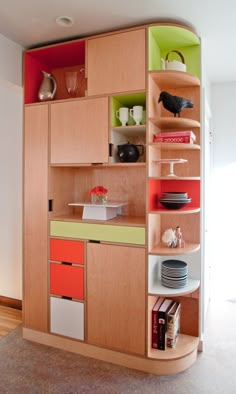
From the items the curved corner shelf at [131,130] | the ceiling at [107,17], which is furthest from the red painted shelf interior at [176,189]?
the ceiling at [107,17]

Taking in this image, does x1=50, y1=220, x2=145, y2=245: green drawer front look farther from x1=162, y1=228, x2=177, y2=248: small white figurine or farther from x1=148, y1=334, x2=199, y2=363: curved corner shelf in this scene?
x1=148, y1=334, x2=199, y2=363: curved corner shelf

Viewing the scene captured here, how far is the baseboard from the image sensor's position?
306 cm

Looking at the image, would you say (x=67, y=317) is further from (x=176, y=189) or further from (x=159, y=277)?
(x=176, y=189)

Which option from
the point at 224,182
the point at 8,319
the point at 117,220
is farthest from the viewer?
the point at 224,182

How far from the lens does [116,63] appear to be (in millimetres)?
2146

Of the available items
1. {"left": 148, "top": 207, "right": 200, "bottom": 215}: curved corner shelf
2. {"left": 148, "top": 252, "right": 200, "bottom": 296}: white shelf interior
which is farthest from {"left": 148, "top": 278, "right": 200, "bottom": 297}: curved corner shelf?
{"left": 148, "top": 207, "right": 200, "bottom": 215}: curved corner shelf

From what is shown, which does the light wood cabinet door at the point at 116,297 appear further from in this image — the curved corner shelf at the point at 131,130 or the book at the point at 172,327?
the curved corner shelf at the point at 131,130

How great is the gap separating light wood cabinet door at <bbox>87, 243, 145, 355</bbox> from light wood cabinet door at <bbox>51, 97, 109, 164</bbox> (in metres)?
0.72

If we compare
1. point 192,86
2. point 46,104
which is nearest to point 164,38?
point 192,86

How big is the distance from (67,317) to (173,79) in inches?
81.1

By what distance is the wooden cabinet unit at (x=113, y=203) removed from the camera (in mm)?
2092

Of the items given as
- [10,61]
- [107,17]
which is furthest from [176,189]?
[10,61]

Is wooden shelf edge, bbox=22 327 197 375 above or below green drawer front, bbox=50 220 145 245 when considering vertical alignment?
below

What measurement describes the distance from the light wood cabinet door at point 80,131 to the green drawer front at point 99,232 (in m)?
0.51
